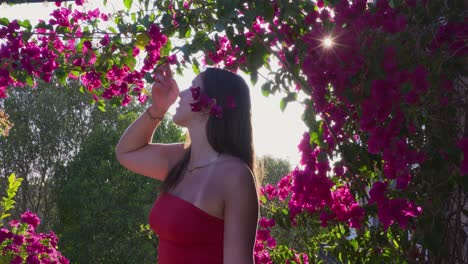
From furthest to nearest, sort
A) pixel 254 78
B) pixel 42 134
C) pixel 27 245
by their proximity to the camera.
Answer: pixel 42 134 → pixel 27 245 → pixel 254 78

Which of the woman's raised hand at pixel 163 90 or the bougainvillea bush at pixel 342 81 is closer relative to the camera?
the bougainvillea bush at pixel 342 81

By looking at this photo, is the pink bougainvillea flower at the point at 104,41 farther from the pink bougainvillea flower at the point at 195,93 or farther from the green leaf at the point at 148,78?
the pink bougainvillea flower at the point at 195,93

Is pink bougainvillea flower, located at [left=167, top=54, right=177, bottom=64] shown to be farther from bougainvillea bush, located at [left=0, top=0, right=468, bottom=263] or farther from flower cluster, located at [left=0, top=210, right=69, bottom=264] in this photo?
flower cluster, located at [left=0, top=210, right=69, bottom=264]

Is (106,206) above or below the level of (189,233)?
above

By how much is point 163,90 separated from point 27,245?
10.7 ft

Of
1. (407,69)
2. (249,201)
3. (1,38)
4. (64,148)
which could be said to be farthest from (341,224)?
(64,148)

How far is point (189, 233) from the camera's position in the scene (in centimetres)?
225

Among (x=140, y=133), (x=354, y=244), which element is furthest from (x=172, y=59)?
(x=354, y=244)

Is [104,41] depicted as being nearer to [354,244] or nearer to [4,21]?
[4,21]

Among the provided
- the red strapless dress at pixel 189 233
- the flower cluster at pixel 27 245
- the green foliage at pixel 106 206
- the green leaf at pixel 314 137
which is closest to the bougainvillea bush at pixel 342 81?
the green leaf at pixel 314 137

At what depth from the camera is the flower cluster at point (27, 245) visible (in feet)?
16.9

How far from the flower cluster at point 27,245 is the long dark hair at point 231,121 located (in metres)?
3.27

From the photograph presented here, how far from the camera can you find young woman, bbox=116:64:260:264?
213cm

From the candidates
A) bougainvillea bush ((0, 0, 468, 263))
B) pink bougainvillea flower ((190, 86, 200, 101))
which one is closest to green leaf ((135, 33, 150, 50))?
Answer: bougainvillea bush ((0, 0, 468, 263))
